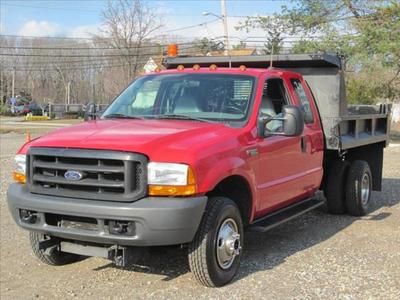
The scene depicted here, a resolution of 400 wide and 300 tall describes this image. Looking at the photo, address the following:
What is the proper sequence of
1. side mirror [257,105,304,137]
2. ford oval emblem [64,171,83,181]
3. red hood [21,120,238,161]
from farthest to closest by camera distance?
1. side mirror [257,105,304,137]
2. ford oval emblem [64,171,83,181]
3. red hood [21,120,238,161]

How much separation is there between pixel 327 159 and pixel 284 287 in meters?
3.45

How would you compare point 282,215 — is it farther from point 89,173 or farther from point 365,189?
point 365,189

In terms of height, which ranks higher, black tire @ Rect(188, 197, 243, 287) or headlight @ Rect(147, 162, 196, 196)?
headlight @ Rect(147, 162, 196, 196)

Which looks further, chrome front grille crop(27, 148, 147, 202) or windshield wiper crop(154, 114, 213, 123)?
windshield wiper crop(154, 114, 213, 123)

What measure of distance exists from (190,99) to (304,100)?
170 cm

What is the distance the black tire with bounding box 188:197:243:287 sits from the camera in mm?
4996

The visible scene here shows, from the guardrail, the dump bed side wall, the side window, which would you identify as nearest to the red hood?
the side window

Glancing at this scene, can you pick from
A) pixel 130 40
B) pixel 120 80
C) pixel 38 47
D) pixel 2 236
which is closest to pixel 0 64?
pixel 38 47

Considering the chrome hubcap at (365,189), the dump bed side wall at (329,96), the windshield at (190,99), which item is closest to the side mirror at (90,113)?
the windshield at (190,99)

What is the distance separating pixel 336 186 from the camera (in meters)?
8.47

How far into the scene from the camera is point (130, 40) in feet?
186

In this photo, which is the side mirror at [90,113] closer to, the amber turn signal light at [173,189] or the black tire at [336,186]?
the amber turn signal light at [173,189]

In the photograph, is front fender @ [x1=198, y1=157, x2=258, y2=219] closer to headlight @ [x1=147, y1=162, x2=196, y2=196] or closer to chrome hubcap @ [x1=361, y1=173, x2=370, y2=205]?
headlight @ [x1=147, y1=162, x2=196, y2=196]

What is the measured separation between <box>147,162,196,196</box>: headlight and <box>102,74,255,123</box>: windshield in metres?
1.15
